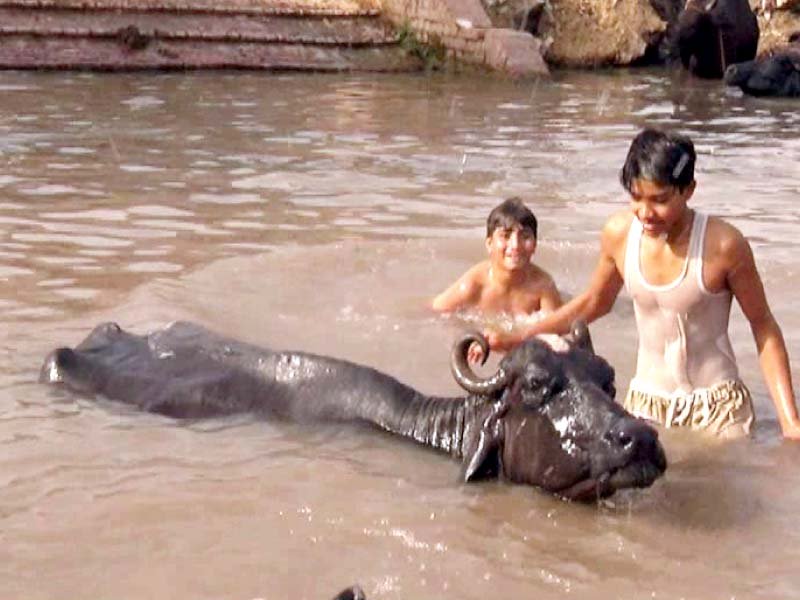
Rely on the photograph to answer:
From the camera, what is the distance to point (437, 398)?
545cm

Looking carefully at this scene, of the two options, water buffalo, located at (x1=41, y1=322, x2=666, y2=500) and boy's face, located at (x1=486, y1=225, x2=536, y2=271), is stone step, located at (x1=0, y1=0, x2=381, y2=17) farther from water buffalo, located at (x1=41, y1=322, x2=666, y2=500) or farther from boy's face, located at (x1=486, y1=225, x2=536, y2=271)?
water buffalo, located at (x1=41, y1=322, x2=666, y2=500)

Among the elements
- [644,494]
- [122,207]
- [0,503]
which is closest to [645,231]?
[644,494]

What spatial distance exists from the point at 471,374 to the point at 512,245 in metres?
2.28

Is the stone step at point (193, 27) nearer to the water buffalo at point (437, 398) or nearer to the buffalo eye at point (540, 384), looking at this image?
the water buffalo at point (437, 398)

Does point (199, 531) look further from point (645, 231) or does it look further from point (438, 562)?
point (645, 231)

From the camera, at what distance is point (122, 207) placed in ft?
31.4

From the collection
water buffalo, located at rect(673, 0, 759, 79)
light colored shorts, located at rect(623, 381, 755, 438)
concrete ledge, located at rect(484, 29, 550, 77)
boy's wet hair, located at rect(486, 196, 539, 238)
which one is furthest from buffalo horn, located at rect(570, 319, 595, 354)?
water buffalo, located at rect(673, 0, 759, 79)

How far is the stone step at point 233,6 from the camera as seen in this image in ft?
53.8

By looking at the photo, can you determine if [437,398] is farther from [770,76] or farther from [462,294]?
[770,76]

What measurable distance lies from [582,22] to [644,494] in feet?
52.6

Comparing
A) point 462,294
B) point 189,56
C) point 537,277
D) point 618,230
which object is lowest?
point 189,56

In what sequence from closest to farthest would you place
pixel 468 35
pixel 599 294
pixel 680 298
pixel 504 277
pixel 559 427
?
pixel 559 427
pixel 680 298
pixel 599 294
pixel 504 277
pixel 468 35

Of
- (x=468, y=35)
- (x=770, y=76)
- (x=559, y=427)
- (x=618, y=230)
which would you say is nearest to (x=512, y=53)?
(x=468, y=35)

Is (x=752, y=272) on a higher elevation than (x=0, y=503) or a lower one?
higher
